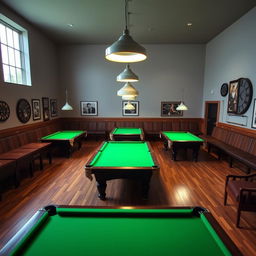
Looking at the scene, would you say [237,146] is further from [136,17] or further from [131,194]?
[136,17]

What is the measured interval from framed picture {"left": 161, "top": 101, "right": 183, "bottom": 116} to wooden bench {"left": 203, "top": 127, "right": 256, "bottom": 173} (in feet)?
7.97

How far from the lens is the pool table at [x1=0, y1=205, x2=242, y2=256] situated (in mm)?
1268

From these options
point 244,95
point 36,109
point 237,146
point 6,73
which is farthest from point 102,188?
point 244,95

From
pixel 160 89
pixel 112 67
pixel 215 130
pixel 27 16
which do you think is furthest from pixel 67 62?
pixel 215 130

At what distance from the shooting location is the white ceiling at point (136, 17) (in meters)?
4.83

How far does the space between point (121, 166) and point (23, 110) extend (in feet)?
15.0

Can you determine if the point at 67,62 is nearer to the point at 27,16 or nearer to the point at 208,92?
the point at 27,16

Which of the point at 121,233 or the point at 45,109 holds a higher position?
the point at 45,109

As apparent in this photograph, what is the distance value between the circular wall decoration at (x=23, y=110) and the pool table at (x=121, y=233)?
4.95m

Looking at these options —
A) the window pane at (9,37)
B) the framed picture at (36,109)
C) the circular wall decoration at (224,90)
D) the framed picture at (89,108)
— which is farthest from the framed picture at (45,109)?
the circular wall decoration at (224,90)

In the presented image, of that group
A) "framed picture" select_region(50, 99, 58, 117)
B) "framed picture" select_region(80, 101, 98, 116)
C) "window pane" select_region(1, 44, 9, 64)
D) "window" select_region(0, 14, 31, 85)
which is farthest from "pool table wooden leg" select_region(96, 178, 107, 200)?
"framed picture" select_region(80, 101, 98, 116)

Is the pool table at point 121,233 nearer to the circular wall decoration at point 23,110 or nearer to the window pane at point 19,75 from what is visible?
the circular wall decoration at point 23,110

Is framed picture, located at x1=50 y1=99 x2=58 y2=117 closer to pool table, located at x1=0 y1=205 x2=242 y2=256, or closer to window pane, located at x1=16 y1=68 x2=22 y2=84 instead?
window pane, located at x1=16 y1=68 x2=22 y2=84

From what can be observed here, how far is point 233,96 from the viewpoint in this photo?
6.10 metres
